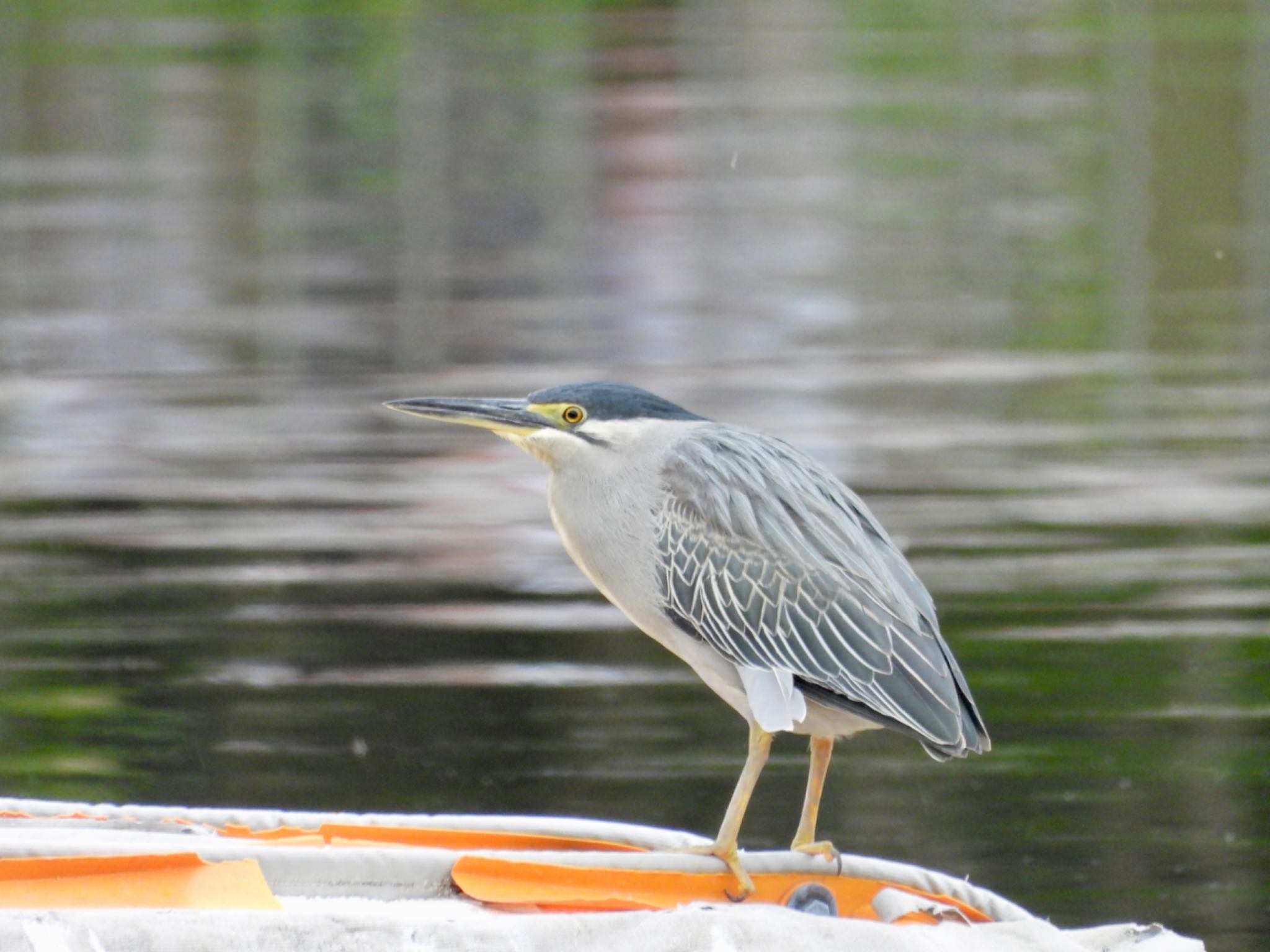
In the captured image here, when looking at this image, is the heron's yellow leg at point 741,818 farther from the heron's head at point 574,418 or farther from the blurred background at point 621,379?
the blurred background at point 621,379

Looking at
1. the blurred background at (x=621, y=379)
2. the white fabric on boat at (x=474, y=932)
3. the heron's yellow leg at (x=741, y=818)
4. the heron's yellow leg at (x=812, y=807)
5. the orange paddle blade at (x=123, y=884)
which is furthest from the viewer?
the blurred background at (x=621, y=379)

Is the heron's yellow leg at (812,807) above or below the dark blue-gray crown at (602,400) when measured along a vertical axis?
below

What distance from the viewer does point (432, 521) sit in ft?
19.8

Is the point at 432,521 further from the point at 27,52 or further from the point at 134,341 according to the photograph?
the point at 27,52

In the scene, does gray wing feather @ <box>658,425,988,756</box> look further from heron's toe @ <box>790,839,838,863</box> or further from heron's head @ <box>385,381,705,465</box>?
heron's toe @ <box>790,839,838,863</box>

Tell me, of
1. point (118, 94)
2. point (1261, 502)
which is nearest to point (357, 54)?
point (118, 94)

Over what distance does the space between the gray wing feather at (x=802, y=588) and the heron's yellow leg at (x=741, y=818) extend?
0.12m

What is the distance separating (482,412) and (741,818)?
723 mm

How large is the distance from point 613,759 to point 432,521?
1701 mm

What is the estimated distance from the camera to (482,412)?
3031 mm

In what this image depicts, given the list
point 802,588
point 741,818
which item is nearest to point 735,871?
point 741,818

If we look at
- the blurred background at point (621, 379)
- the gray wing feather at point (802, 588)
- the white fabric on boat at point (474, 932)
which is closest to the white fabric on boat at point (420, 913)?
the white fabric on boat at point (474, 932)

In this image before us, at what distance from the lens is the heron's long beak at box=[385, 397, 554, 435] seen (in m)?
3.03

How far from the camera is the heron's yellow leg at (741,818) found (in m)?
2.94
